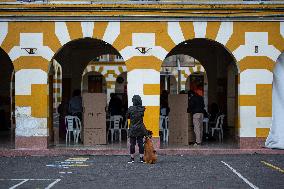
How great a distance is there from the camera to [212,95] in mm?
25297

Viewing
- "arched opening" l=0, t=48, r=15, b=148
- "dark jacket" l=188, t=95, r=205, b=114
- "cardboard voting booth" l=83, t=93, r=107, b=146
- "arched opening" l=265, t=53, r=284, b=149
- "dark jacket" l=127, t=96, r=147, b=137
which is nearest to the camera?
"dark jacket" l=127, t=96, r=147, b=137

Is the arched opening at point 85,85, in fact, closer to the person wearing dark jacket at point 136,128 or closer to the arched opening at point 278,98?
the person wearing dark jacket at point 136,128

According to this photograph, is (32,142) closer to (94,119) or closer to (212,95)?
(94,119)

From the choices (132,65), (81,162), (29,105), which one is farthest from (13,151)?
(132,65)

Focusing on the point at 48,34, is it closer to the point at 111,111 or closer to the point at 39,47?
the point at 39,47

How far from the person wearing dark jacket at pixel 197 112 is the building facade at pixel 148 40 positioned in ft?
4.80

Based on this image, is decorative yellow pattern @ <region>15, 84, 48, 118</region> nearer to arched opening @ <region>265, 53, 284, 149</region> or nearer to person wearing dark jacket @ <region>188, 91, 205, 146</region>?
person wearing dark jacket @ <region>188, 91, 205, 146</region>

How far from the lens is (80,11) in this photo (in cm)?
1766

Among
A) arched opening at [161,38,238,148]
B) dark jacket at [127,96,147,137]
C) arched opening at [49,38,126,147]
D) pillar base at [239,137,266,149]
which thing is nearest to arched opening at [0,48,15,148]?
arched opening at [49,38,126,147]

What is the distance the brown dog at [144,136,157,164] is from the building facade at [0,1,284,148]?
8.94 ft

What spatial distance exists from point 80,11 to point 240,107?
5544mm

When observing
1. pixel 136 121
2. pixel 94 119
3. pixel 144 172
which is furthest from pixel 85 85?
pixel 144 172

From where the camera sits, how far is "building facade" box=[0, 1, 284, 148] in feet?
57.9

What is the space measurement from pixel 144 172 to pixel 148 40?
227 inches
